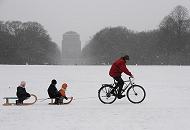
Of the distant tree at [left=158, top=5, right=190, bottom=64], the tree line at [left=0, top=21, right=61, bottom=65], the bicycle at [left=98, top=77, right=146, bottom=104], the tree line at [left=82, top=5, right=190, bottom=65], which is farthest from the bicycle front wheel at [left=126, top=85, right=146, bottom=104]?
the tree line at [left=0, top=21, right=61, bottom=65]

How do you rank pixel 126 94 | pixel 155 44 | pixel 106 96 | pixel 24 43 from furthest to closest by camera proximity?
1. pixel 24 43
2. pixel 155 44
3. pixel 126 94
4. pixel 106 96

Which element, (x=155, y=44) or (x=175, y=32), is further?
(x=155, y=44)

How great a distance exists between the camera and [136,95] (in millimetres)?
14102

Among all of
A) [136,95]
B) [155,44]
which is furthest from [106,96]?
[155,44]

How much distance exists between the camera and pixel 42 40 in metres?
118

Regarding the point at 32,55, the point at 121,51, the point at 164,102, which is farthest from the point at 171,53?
the point at 164,102

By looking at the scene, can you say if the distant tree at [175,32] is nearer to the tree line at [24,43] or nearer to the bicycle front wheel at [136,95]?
the tree line at [24,43]

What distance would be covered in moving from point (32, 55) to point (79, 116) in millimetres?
101147

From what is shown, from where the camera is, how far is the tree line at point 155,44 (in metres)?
95.8

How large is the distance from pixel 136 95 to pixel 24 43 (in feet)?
328

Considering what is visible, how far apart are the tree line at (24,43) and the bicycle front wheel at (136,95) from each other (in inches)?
3496

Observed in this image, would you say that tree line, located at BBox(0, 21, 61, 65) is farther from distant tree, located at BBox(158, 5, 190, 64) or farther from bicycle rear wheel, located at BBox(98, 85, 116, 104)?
bicycle rear wheel, located at BBox(98, 85, 116, 104)

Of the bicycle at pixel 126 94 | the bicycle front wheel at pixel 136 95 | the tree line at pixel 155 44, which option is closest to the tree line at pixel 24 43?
the tree line at pixel 155 44

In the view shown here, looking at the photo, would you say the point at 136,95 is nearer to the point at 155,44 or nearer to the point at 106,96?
the point at 106,96
